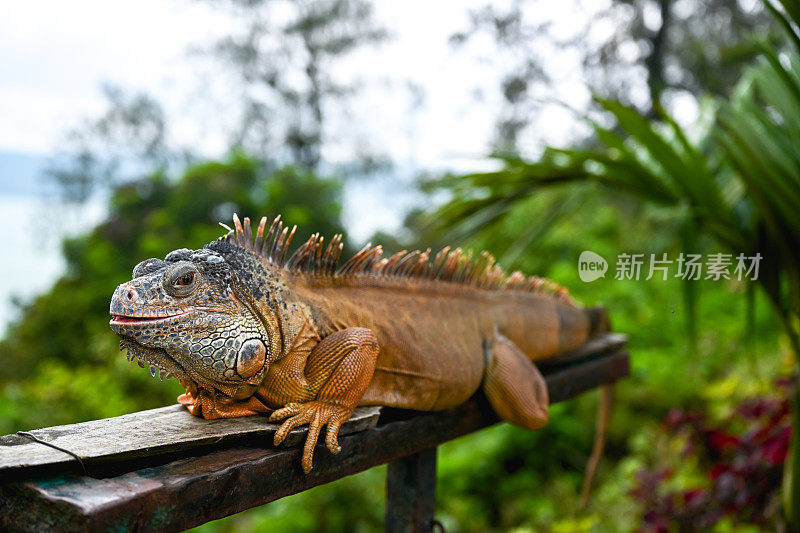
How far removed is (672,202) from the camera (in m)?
2.47

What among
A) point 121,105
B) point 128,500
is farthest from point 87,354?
point 128,500

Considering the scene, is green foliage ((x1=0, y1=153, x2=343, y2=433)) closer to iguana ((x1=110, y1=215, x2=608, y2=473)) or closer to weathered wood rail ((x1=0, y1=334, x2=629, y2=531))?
iguana ((x1=110, y1=215, x2=608, y2=473))

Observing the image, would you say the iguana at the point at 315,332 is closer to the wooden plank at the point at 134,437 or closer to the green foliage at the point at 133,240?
the wooden plank at the point at 134,437

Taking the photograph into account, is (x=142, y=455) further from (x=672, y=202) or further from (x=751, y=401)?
(x=751, y=401)

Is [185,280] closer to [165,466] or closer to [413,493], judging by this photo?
[165,466]

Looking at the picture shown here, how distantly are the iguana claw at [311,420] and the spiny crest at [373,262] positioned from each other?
1.30ft

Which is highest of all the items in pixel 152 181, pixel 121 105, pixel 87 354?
pixel 121 105

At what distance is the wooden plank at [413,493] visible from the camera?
2092 millimetres

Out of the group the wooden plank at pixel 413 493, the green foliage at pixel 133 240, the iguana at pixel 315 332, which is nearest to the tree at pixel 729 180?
the iguana at pixel 315 332

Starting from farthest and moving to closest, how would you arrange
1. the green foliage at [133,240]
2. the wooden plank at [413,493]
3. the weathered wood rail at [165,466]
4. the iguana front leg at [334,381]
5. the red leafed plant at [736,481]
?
the green foliage at [133,240] < the red leafed plant at [736,481] < the wooden plank at [413,493] < the iguana front leg at [334,381] < the weathered wood rail at [165,466]

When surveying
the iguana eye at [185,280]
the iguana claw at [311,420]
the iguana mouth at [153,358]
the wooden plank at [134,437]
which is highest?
the iguana eye at [185,280]

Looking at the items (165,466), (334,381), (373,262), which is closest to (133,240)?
(373,262)

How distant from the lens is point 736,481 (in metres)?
3.29

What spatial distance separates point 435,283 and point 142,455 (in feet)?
3.66
